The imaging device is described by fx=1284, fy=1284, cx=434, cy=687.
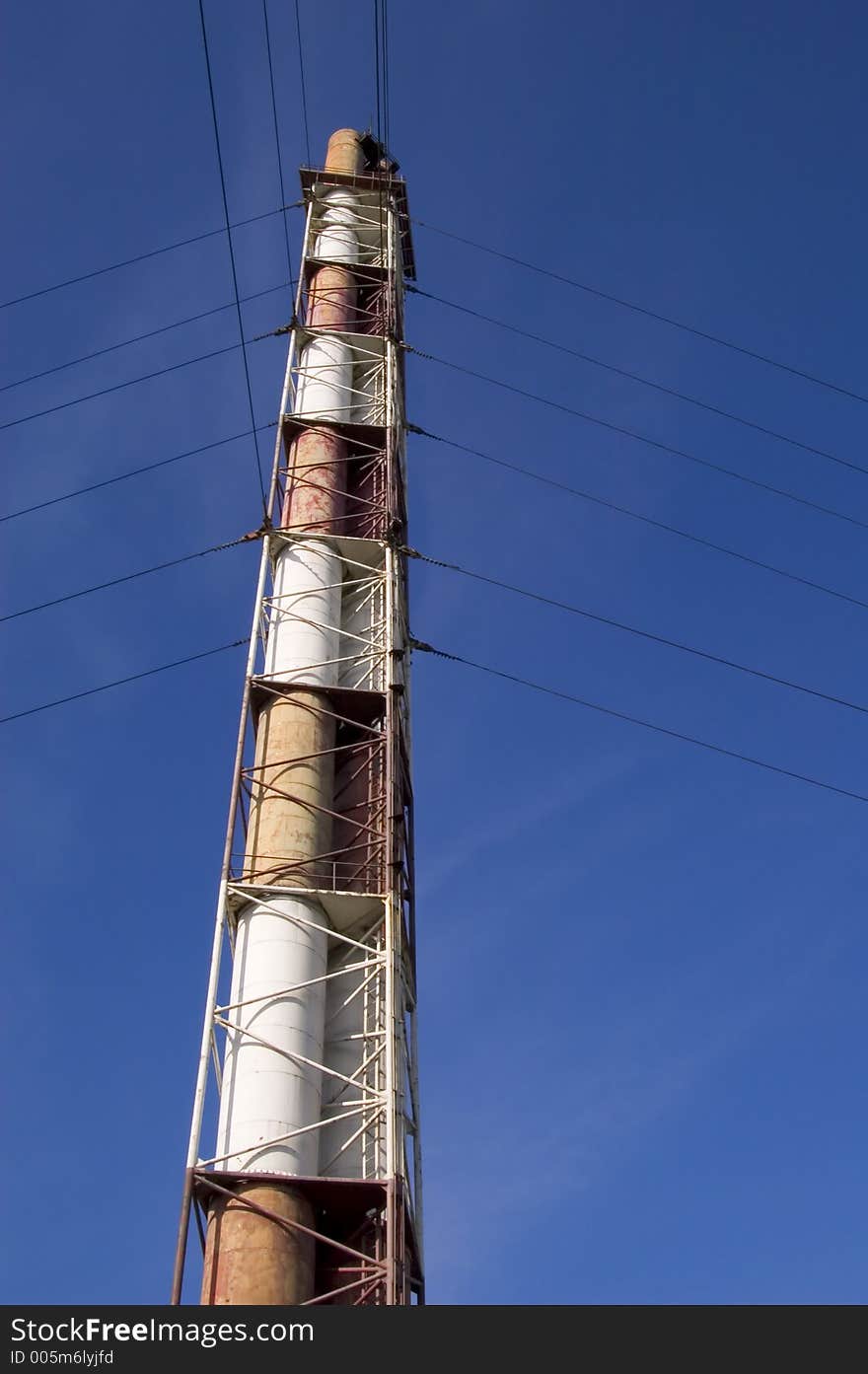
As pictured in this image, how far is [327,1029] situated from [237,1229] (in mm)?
4730

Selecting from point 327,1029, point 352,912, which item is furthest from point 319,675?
point 327,1029

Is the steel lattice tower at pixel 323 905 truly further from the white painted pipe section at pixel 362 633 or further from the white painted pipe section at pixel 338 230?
the white painted pipe section at pixel 338 230

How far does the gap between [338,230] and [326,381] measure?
985cm

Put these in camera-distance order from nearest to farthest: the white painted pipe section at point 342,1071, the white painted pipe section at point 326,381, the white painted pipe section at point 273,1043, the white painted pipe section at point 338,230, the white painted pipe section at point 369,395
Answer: the white painted pipe section at point 273,1043 → the white painted pipe section at point 342,1071 → the white painted pipe section at point 326,381 → the white painted pipe section at point 369,395 → the white painted pipe section at point 338,230

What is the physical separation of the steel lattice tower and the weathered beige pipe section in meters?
0.04

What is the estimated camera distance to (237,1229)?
67.2ft

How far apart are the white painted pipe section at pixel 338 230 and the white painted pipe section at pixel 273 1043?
25.8 m

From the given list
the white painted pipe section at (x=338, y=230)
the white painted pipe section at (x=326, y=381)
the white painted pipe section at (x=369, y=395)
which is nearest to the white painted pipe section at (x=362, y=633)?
the white painted pipe section at (x=326, y=381)

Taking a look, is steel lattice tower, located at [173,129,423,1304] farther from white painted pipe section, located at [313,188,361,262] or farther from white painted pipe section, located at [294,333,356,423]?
white painted pipe section, located at [313,188,361,262]

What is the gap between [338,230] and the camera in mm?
44469

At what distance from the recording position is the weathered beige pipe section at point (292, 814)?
66.3ft

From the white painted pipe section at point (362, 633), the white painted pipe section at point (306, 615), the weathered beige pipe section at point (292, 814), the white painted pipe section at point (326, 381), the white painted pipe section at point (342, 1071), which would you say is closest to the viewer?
the weathered beige pipe section at point (292, 814)

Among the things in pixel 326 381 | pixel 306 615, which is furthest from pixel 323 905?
pixel 326 381

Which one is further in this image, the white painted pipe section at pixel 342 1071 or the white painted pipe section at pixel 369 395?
the white painted pipe section at pixel 369 395
